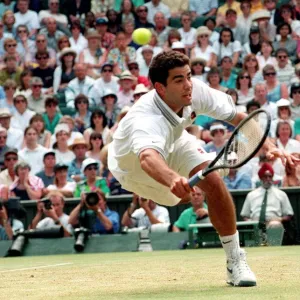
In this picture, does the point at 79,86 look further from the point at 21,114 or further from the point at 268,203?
the point at 268,203

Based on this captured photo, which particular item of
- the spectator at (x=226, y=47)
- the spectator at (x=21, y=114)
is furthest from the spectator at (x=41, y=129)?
the spectator at (x=226, y=47)

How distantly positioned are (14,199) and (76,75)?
15.4 ft

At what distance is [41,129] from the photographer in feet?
53.8

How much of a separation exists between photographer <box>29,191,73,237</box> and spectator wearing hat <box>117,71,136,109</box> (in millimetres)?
3510

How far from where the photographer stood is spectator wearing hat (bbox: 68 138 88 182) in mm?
15273

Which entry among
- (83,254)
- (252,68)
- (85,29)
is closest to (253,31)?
(252,68)

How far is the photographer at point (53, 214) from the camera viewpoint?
13.9 m

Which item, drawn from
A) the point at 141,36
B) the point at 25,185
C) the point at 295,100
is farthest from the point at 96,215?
the point at 141,36

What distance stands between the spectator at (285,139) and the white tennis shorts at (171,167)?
6.98m

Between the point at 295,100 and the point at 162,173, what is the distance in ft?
32.2

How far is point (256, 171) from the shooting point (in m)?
14.4

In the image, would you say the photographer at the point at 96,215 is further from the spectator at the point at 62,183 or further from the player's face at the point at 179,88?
the player's face at the point at 179,88

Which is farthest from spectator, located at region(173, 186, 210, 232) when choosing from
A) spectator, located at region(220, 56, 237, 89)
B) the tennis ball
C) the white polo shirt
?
the white polo shirt

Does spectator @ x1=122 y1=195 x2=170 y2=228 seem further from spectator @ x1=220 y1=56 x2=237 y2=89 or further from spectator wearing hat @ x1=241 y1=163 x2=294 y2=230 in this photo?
spectator @ x1=220 y1=56 x2=237 y2=89
